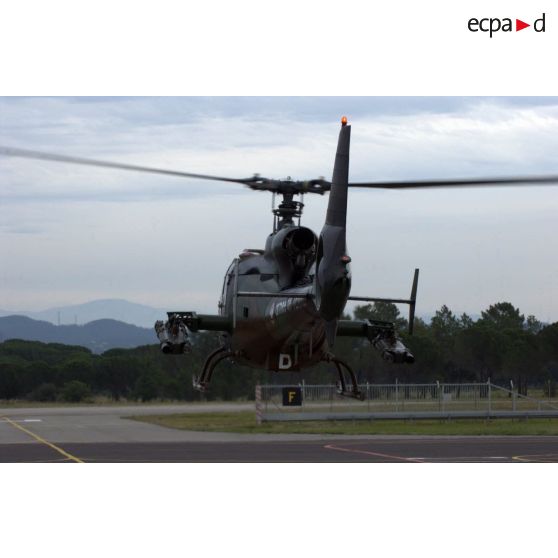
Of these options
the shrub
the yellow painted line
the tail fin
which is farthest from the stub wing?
the shrub

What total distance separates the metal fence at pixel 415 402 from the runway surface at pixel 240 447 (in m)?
6.21

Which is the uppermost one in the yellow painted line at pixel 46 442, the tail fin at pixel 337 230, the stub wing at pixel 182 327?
the tail fin at pixel 337 230

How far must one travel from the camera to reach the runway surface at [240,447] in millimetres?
28875

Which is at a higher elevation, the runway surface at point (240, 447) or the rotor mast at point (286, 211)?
the rotor mast at point (286, 211)

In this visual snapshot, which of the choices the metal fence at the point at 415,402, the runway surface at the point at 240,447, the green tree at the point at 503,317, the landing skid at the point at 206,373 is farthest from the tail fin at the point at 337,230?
the green tree at the point at 503,317

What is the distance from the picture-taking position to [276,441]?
3578cm

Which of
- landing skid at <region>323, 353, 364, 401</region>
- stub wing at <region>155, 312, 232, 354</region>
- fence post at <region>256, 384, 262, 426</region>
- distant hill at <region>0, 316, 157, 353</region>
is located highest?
distant hill at <region>0, 316, 157, 353</region>

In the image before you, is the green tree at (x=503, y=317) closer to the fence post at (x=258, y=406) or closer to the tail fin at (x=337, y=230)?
the fence post at (x=258, y=406)

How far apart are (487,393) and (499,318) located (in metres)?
6.89

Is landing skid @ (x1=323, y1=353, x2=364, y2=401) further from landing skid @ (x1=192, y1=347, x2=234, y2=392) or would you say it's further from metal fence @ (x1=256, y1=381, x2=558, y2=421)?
metal fence @ (x1=256, y1=381, x2=558, y2=421)

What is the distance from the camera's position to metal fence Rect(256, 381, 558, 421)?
46312mm

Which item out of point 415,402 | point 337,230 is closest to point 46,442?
point 415,402

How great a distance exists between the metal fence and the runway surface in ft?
20.4

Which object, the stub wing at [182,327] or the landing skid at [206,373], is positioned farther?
the landing skid at [206,373]
